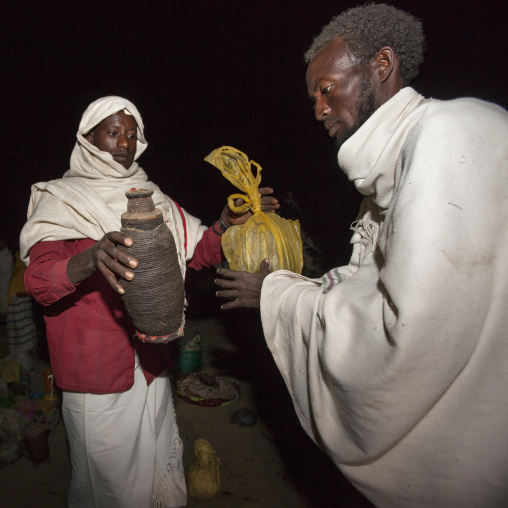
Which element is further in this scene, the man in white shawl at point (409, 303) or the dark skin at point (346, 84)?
the dark skin at point (346, 84)

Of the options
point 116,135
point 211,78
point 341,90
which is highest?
point 211,78

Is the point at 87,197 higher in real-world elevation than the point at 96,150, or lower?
lower

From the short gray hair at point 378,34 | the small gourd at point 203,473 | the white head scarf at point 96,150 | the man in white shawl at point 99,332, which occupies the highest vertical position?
the short gray hair at point 378,34

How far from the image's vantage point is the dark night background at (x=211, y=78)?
375 centimetres

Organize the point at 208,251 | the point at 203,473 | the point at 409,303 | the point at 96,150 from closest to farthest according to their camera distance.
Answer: the point at 409,303 → the point at 96,150 → the point at 208,251 → the point at 203,473

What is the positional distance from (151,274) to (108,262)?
0.70ft

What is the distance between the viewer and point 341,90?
1530 mm

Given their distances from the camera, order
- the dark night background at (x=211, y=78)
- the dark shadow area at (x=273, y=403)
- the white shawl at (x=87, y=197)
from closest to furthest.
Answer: the white shawl at (x=87, y=197) → the dark shadow area at (x=273, y=403) → the dark night background at (x=211, y=78)

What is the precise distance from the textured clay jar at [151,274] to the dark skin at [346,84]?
961 millimetres

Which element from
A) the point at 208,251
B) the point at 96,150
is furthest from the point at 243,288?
the point at 96,150

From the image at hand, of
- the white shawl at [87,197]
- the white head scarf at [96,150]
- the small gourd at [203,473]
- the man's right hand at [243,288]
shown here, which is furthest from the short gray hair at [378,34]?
the small gourd at [203,473]

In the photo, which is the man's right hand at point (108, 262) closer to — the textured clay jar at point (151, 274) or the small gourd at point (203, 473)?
the textured clay jar at point (151, 274)

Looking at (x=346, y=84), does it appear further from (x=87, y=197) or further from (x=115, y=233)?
(x=87, y=197)

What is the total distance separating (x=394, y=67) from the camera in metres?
1.51
